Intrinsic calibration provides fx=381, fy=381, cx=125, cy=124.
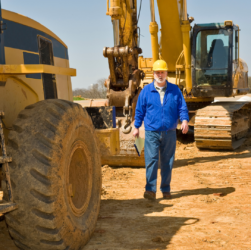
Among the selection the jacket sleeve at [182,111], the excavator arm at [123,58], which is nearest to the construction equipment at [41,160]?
the jacket sleeve at [182,111]

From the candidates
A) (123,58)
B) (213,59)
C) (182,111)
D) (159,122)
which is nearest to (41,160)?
(159,122)

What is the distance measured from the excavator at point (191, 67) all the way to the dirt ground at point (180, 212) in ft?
4.98

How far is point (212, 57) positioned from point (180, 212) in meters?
6.22

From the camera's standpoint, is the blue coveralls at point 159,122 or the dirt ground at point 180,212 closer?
the dirt ground at point 180,212

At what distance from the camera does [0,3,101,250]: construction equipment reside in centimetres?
283

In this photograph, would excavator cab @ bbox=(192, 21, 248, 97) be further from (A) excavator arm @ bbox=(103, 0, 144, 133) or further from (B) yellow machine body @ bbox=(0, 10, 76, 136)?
(B) yellow machine body @ bbox=(0, 10, 76, 136)

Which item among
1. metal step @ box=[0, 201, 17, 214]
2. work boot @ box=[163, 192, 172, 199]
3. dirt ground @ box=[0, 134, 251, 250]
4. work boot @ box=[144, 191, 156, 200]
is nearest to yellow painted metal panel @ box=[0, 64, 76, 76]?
metal step @ box=[0, 201, 17, 214]

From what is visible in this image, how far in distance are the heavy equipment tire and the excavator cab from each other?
7252 mm

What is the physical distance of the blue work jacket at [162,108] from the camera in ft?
17.6

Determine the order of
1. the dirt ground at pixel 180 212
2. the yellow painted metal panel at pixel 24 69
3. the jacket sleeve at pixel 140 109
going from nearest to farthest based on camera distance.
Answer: the yellow painted metal panel at pixel 24 69 < the dirt ground at pixel 180 212 < the jacket sleeve at pixel 140 109

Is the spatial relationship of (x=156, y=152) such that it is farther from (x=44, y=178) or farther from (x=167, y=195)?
(x=44, y=178)

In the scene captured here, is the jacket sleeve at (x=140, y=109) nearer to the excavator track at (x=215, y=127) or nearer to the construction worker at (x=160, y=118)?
the construction worker at (x=160, y=118)

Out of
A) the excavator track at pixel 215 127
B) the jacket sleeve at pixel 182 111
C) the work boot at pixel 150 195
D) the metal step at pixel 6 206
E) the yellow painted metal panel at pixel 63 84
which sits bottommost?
the work boot at pixel 150 195

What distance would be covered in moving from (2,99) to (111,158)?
4.70m
